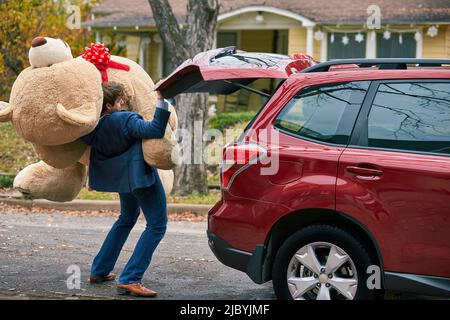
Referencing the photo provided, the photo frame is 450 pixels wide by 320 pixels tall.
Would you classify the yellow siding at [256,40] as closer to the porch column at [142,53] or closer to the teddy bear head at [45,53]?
the porch column at [142,53]

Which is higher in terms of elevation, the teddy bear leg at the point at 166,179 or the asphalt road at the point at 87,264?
the teddy bear leg at the point at 166,179

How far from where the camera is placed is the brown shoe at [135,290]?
693 cm

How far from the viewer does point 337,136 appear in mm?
6102

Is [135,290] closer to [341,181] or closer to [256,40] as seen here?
[341,181]

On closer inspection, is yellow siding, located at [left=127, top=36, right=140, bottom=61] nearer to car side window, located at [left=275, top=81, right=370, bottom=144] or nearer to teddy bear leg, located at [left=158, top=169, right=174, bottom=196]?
teddy bear leg, located at [left=158, top=169, right=174, bottom=196]

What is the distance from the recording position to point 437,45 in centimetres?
2289

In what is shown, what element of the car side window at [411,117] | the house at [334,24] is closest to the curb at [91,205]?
the car side window at [411,117]

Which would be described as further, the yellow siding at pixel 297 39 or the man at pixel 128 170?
the yellow siding at pixel 297 39

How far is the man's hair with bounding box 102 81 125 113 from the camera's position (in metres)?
6.98

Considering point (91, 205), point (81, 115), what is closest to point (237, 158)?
point (81, 115)

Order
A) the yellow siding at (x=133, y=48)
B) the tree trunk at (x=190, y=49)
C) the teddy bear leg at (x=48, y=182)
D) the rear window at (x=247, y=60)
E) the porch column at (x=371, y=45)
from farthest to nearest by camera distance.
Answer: the yellow siding at (x=133, y=48) → the porch column at (x=371, y=45) → the tree trunk at (x=190, y=49) → the teddy bear leg at (x=48, y=182) → the rear window at (x=247, y=60)

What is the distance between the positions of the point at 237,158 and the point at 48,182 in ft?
6.25

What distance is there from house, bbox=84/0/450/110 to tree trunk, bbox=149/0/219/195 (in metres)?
8.07

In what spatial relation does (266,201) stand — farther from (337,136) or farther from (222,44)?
(222,44)
